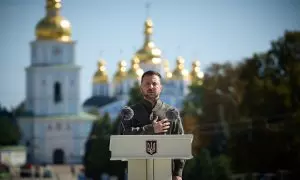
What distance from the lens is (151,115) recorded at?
340 inches

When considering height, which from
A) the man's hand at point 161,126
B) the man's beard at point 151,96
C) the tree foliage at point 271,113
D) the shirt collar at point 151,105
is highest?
the tree foliage at point 271,113

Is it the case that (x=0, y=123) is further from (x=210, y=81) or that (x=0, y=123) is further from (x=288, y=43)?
(x=288, y=43)

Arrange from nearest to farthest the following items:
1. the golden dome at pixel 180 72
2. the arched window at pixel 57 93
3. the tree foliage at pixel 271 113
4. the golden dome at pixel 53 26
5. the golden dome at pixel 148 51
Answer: the tree foliage at pixel 271 113, the golden dome at pixel 53 26, the arched window at pixel 57 93, the golden dome at pixel 148 51, the golden dome at pixel 180 72

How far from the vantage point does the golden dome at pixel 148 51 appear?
139 m

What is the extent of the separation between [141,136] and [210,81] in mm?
67653

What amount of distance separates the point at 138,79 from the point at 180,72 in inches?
615

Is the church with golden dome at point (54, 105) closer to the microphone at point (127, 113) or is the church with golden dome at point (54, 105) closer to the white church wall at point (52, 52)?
the white church wall at point (52, 52)

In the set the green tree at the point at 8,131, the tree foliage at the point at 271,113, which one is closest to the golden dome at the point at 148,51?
the green tree at the point at 8,131

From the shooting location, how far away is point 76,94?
12938 cm

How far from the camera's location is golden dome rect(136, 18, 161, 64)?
139m

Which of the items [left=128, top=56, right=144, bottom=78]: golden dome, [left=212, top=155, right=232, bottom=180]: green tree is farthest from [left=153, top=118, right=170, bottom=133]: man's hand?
[left=128, top=56, right=144, bottom=78]: golden dome

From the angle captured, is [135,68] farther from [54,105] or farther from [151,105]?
[151,105]

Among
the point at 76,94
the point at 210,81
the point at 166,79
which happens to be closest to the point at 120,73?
the point at 166,79

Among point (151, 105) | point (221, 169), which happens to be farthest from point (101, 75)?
point (151, 105)
